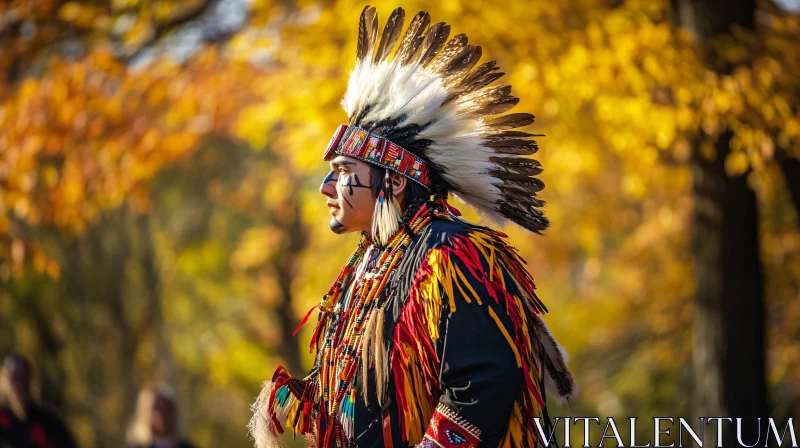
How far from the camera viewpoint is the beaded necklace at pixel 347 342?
2480 mm

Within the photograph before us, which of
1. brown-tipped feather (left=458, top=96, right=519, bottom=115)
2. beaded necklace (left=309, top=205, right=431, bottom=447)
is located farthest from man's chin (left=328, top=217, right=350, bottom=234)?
brown-tipped feather (left=458, top=96, right=519, bottom=115)

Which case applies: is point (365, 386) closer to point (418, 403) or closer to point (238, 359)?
point (418, 403)

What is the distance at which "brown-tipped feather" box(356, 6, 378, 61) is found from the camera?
2750 mm

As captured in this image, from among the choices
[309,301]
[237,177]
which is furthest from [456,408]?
[237,177]

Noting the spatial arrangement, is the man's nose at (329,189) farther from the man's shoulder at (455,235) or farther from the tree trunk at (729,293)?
the tree trunk at (729,293)

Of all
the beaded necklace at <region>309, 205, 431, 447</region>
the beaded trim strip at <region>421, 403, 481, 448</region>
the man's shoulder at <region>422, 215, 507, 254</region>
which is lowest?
the beaded trim strip at <region>421, 403, 481, 448</region>

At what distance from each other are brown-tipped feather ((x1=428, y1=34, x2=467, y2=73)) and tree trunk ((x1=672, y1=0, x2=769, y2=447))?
3598 millimetres

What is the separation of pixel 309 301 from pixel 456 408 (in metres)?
12.1

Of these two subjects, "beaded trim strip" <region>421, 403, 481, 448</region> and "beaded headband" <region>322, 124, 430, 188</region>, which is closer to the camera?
"beaded trim strip" <region>421, 403, 481, 448</region>

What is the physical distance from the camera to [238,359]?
616 inches

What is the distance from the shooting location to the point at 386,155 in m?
2.60

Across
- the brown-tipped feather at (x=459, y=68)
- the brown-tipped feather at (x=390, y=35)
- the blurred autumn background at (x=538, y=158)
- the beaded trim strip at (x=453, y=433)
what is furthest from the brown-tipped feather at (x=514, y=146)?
the blurred autumn background at (x=538, y=158)

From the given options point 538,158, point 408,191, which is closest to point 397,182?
point 408,191

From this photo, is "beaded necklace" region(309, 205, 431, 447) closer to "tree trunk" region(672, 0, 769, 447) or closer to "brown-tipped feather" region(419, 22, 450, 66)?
Result: "brown-tipped feather" region(419, 22, 450, 66)
